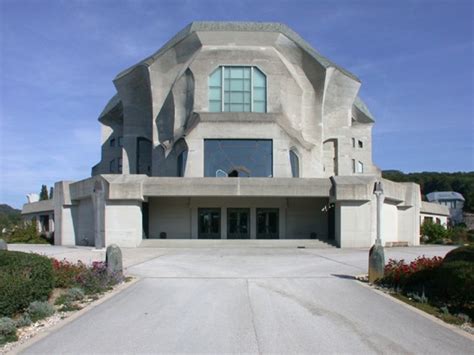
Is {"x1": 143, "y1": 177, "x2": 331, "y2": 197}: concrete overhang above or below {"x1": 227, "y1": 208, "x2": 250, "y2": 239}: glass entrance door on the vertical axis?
above

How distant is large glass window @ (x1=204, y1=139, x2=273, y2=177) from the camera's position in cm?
3772

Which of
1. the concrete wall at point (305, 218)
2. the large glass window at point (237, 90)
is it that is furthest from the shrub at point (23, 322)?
the large glass window at point (237, 90)

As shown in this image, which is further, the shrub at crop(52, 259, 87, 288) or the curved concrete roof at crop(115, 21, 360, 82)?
the curved concrete roof at crop(115, 21, 360, 82)

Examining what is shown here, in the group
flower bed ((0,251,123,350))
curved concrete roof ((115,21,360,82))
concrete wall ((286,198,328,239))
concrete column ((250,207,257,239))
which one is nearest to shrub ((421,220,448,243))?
concrete wall ((286,198,328,239))

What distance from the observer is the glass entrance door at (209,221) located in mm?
37000

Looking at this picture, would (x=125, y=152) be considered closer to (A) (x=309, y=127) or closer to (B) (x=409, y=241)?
(A) (x=309, y=127)

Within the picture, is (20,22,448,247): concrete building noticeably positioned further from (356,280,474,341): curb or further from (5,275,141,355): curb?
(356,280,474,341): curb

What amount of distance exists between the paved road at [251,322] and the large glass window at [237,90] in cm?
2740

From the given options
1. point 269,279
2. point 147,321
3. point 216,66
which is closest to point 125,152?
point 216,66

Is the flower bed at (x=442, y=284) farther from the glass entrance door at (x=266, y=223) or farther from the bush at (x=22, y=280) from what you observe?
the glass entrance door at (x=266, y=223)

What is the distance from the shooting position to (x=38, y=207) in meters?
55.6

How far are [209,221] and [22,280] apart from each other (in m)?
27.5

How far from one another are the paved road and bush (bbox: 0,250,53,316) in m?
1.21

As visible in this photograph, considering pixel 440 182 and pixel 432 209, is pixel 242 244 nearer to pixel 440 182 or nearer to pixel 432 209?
pixel 432 209
